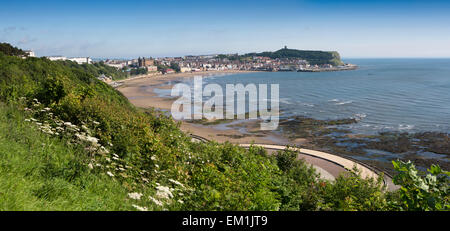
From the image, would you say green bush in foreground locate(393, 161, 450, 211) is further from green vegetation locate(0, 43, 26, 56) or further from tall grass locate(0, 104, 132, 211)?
green vegetation locate(0, 43, 26, 56)

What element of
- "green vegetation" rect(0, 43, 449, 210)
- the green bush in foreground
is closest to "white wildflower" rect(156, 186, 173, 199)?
"green vegetation" rect(0, 43, 449, 210)

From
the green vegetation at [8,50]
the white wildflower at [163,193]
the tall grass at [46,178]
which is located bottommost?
the white wildflower at [163,193]

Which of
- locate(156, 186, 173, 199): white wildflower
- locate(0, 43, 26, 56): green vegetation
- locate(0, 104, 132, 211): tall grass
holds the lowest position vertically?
locate(156, 186, 173, 199): white wildflower

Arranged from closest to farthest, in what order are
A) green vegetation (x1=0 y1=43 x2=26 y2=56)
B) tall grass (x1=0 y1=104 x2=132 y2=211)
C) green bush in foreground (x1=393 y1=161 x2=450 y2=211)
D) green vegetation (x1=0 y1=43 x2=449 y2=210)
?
green bush in foreground (x1=393 y1=161 x2=450 y2=211), tall grass (x1=0 y1=104 x2=132 y2=211), green vegetation (x1=0 y1=43 x2=449 y2=210), green vegetation (x1=0 y1=43 x2=26 y2=56)

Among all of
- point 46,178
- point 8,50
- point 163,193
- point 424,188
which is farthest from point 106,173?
point 8,50

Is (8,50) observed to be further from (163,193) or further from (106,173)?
(163,193)

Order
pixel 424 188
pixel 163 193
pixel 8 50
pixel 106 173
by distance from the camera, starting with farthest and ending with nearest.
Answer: pixel 8 50 < pixel 106 173 < pixel 163 193 < pixel 424 188

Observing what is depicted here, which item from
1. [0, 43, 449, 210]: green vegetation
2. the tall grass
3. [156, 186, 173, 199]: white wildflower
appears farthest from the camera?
[156, 186, 173, 199]: white wildflower

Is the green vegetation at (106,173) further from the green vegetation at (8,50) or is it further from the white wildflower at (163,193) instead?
the green vegetation at (8,50)

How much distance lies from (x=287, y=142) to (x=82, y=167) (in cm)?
2981

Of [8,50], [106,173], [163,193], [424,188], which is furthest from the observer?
[8,50]

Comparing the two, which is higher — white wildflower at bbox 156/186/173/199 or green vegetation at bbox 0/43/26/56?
green vegetation at bbox 0/43/26/56

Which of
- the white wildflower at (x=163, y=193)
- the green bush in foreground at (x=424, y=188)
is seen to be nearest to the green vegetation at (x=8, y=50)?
the white wildflower at (x=163, y=193)
